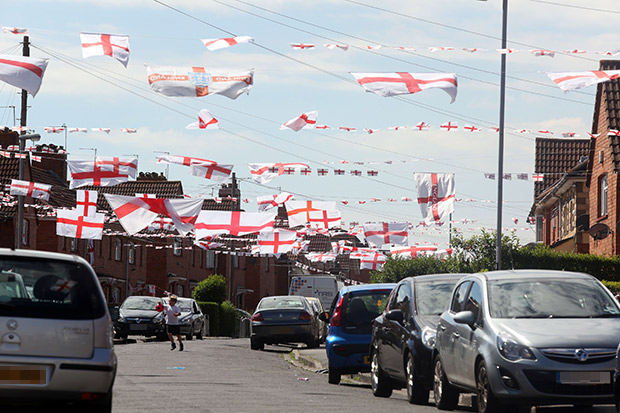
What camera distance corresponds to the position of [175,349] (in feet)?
91.4

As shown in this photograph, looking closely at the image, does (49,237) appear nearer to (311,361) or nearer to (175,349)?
(175,349)

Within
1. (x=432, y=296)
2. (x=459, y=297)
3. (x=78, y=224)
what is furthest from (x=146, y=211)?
(x=459, y=297)

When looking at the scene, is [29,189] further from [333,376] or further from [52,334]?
[52,334]

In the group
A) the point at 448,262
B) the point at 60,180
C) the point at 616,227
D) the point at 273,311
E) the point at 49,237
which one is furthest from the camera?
the point at 60,180

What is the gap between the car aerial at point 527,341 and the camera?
10.3 meters

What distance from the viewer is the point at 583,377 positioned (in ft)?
33.9

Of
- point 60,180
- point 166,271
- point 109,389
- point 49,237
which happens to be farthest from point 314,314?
point 166,271

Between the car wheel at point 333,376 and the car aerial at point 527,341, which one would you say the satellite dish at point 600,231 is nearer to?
the car wheel at point 333,376

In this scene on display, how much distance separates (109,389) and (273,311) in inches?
809

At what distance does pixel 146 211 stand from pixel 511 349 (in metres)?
21.9

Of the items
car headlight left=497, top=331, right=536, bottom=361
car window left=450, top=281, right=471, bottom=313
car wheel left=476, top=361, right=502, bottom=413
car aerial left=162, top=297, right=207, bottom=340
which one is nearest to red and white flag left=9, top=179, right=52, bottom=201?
car aerial left=162, top=297, right=207, bottom=340

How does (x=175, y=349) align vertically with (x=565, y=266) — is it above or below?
below

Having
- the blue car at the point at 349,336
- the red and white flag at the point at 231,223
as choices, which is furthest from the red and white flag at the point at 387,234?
the blue car at the point at 349,336

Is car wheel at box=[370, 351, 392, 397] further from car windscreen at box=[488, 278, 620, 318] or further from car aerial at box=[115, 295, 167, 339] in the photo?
car aerial at box=[115, 295, 167, 339]
